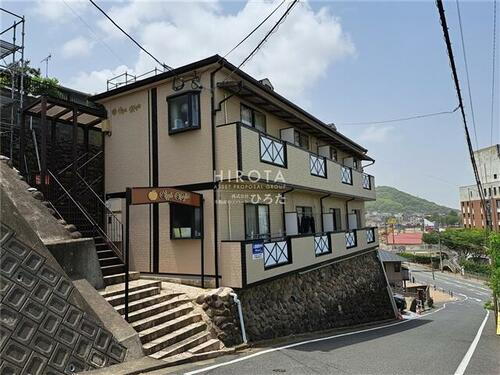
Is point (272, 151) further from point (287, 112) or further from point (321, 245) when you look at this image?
point (321, 245)

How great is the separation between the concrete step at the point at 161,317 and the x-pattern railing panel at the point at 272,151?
471 centimetres

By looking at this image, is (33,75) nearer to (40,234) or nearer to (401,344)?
(40,234)

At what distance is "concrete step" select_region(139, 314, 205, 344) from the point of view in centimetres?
696

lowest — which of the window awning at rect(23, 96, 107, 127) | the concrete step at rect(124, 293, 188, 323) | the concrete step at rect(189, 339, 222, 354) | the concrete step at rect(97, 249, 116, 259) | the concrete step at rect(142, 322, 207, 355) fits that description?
the concrete step at rect(189, 339, 222, 354)

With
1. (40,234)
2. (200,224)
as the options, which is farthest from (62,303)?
(200,224)

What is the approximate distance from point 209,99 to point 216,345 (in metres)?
6.63

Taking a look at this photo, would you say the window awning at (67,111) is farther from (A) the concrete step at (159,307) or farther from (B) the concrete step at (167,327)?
(B) the concrete step at (167,327)

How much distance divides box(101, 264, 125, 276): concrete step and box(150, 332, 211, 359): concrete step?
2.94 m

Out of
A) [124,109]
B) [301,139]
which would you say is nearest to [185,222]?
[124,109]

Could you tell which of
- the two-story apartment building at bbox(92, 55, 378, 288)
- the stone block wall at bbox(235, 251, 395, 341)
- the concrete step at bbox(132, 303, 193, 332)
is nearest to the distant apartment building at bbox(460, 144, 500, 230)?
the stone block wall at bbox(235, 251, 395, 341)

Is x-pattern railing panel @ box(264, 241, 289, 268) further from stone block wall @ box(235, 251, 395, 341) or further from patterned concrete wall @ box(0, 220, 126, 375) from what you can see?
patterned concrete wall @ box(0, 220, 126, 375)

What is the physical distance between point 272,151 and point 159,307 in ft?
18.6

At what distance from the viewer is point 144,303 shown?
805 centimetres

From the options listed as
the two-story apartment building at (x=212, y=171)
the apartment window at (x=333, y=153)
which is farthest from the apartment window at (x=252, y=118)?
the apartment window at (x=333, y=153)
